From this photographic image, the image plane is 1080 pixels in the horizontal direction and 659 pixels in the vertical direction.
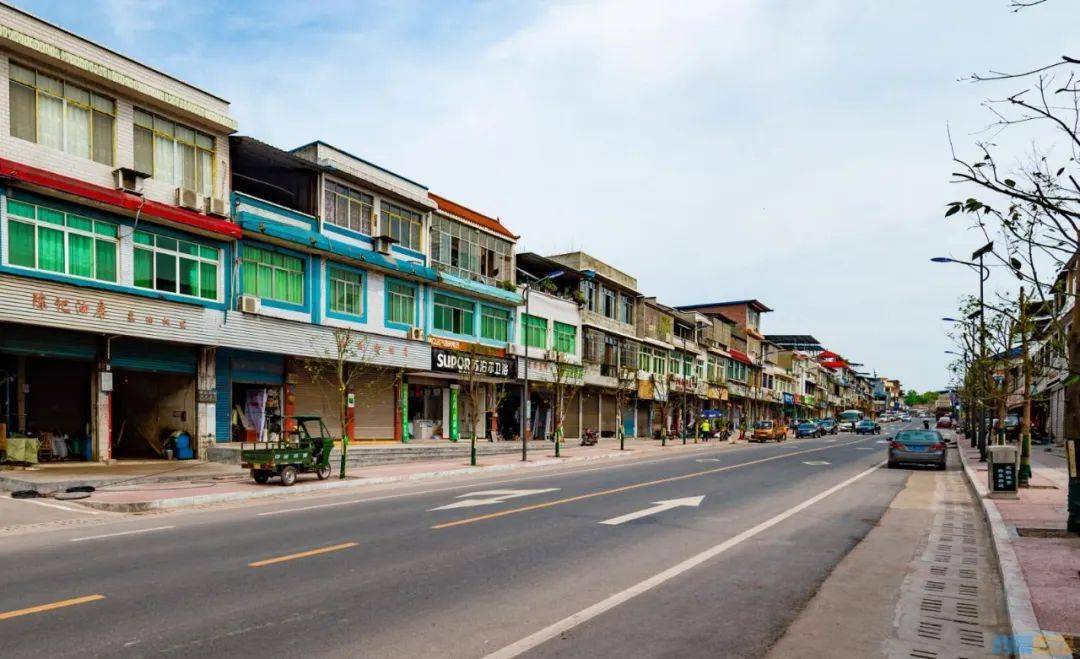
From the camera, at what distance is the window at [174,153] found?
22531mm

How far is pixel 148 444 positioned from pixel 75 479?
23.7ft

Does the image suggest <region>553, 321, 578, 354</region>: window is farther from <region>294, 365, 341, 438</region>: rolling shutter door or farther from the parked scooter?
<region>294, 365, 341, 438</region>: rolling shutter door

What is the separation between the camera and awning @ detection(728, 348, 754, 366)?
79006 millimetres

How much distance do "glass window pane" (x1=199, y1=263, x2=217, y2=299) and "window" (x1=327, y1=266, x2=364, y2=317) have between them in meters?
4.83

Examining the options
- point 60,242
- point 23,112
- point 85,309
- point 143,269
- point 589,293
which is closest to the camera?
point 23,112

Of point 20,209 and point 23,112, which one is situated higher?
point 23,112

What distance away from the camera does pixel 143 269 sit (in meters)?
22.2

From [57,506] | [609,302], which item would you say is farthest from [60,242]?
[609,302]

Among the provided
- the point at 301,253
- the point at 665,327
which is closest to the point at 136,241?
the point at 301,253

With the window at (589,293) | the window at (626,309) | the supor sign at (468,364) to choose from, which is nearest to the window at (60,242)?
the supor sign at (468,364)

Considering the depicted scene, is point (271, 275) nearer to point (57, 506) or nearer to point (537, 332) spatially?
point (57, 506)

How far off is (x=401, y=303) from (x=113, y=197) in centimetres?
1320

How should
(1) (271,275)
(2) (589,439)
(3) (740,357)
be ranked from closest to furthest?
(1) (271,275), (2) (589,439), (3) (740,357)

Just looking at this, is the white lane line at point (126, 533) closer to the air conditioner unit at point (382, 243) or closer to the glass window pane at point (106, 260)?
the glass window pane at point (106, 260)
